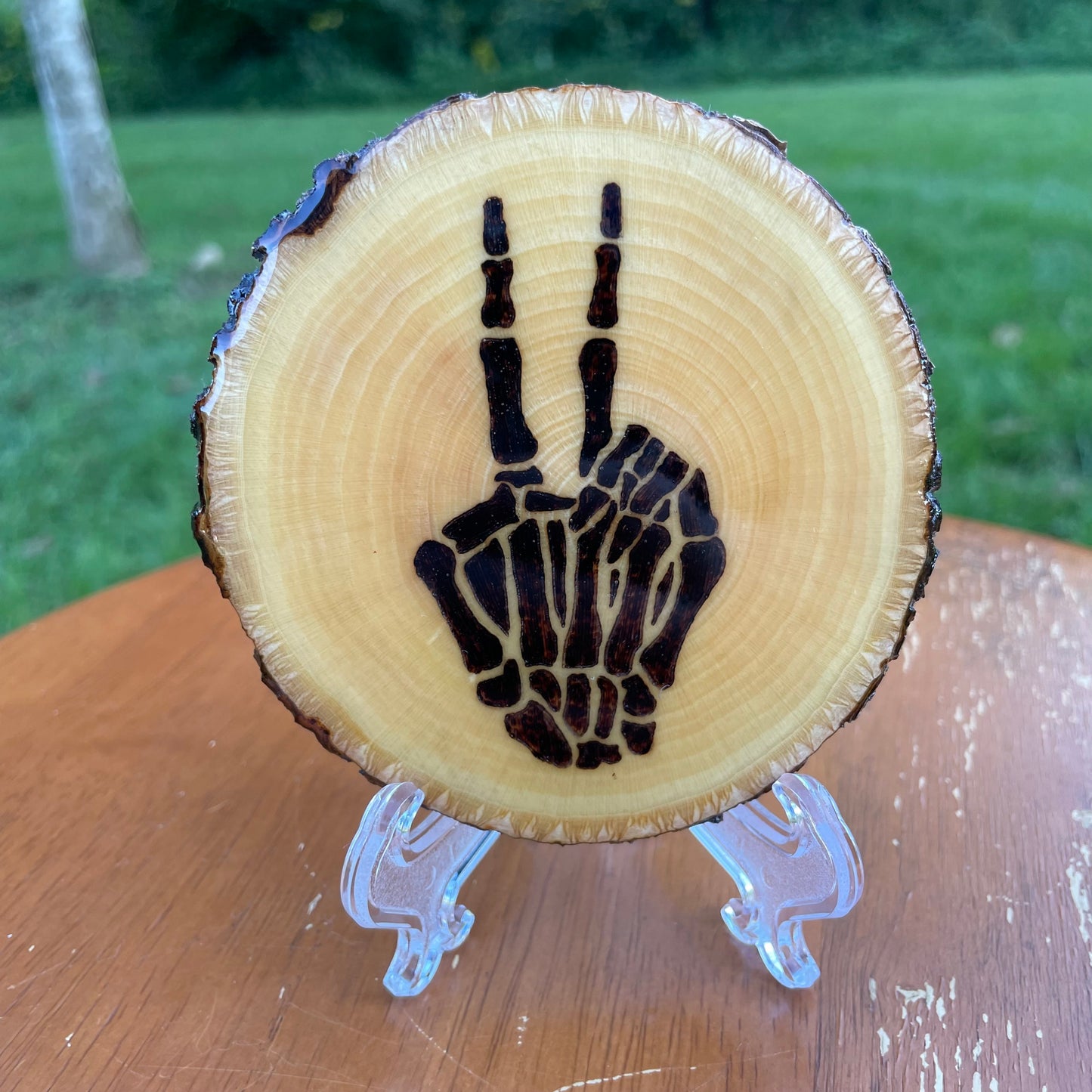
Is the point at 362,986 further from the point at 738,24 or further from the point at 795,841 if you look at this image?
the point at 738,24

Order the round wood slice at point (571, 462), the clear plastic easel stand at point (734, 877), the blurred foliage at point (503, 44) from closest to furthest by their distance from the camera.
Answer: the round wood slice at point (571, 462) < the clear plastic easel stand at point (734, 877) < the blurred foliage at point (503, 44)

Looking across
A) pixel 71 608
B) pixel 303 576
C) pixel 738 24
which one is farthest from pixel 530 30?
pixel 303 576

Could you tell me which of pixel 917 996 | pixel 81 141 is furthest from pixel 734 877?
pixel 81 141

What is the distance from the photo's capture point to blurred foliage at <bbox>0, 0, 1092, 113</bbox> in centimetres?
538

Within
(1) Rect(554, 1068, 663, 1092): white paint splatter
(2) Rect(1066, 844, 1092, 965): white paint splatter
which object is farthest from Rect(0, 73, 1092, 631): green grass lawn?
(1) Rect(554, 1068, 663, 1092): white paint splatter

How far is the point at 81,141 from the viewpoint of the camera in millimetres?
2756

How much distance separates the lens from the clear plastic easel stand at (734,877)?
0.68 meters

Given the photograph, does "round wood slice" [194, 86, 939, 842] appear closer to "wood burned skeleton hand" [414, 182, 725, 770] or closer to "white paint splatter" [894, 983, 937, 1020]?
"wood burned skeleton hand" [414, 182, 725, 770]

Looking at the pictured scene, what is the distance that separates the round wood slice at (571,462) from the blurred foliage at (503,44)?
5.20 meters

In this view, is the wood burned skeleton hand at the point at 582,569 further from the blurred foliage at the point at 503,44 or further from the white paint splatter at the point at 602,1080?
the blurred foliage at the point at 503,44

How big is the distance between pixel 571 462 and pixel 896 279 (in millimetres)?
2317

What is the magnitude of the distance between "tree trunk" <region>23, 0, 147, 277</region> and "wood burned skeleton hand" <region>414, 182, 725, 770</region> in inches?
103

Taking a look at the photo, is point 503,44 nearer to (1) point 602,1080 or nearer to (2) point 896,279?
(2) point 896,279

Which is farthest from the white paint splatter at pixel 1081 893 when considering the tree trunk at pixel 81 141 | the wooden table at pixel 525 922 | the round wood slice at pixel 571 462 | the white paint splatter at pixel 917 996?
the tree trunk at pixel 81 141
